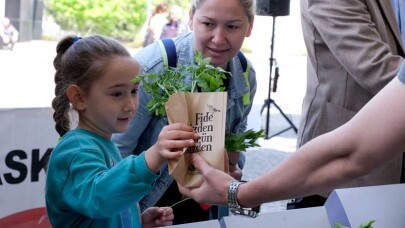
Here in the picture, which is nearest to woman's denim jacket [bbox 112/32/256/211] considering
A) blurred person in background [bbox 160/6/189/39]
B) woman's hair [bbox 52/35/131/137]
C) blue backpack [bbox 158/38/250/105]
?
blue backpack [bbox 158/38/250/105]

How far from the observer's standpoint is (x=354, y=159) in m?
1.55

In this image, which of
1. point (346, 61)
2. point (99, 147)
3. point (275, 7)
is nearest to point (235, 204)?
point (99, 147)

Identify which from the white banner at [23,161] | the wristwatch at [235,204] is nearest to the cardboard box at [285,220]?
the wristwatch at [235,204]

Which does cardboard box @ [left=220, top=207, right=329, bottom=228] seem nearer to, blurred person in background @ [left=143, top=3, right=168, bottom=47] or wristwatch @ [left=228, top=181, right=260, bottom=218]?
wristwatch @ [left=228, top=181, right=260, bottom=218]

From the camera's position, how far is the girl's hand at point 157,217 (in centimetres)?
206

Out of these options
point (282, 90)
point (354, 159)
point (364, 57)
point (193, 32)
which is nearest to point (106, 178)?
point (354, 159)

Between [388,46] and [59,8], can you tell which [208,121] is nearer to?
[388,46]

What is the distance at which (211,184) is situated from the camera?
1.66 meters

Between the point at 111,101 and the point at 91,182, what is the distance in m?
0.27

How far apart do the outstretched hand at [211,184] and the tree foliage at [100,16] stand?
42.7ft

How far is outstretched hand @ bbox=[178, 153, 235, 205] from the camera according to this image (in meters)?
1.66

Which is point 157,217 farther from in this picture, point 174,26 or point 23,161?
point 174,26

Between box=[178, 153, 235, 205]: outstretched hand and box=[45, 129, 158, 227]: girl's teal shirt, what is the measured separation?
13 cm

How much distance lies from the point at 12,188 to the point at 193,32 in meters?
1.20
